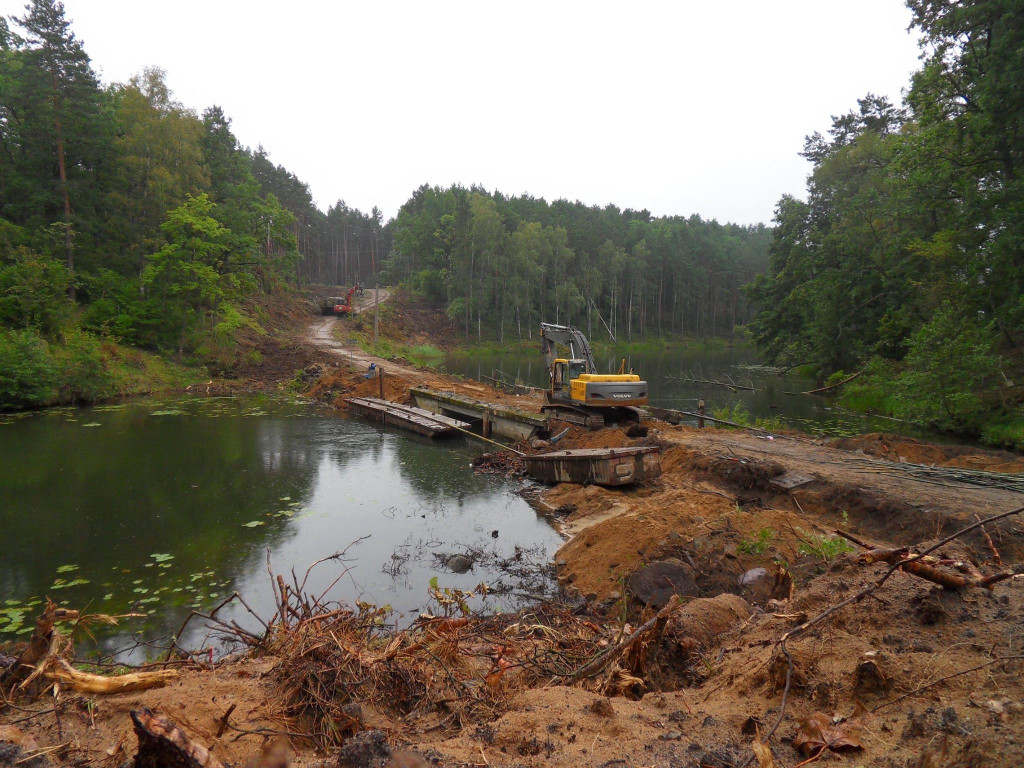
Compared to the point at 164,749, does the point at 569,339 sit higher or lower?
higher

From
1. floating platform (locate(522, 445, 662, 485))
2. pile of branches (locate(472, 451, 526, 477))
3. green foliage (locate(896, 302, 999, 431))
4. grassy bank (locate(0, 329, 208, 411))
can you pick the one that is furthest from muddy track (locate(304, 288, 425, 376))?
green foliage (locate(896, 302, 999, 431))

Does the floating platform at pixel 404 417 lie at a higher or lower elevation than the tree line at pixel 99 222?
lower

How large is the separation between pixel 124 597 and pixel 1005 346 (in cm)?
2327

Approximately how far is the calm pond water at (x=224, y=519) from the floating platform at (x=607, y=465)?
1.43 m

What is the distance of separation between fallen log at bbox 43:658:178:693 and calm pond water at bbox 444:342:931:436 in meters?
19.4

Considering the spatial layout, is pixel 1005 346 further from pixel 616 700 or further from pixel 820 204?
pixel 820 204

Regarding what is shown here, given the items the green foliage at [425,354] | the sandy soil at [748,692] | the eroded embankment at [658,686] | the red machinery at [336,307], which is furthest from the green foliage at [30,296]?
the red machinery at [336,307]

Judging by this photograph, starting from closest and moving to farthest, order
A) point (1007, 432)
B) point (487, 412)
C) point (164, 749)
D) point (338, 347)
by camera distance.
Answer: point (164, 749), point (1007, 432), point (487, 412), point (338, 347)

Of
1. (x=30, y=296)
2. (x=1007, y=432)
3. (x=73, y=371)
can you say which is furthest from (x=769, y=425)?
(x=30, y=296)

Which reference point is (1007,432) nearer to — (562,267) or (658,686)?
(658,686)

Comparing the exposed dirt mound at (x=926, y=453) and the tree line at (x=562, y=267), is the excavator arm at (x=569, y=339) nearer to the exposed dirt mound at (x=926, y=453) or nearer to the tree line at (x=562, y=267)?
the exposed dirt mound at (x=926, y=453)

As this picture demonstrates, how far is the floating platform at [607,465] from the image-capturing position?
12750mm

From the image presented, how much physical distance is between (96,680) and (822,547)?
805 centimetres

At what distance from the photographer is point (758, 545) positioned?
7879 millimetres
